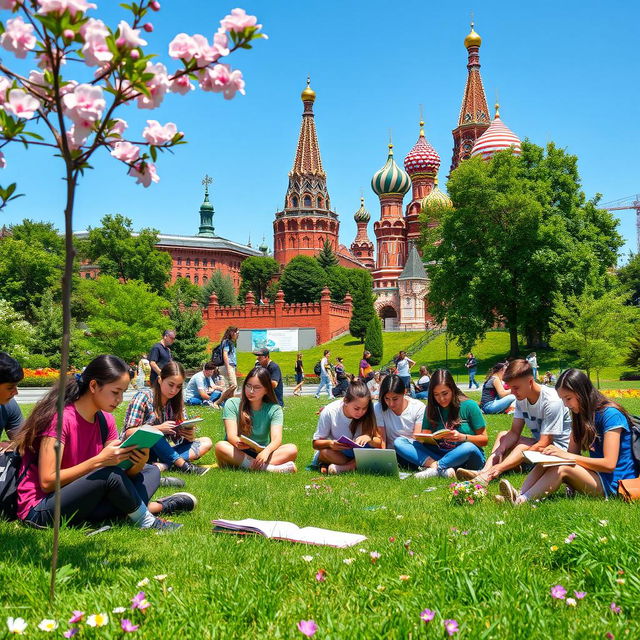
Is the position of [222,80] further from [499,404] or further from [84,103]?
[499,404]

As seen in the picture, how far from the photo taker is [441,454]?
7.00 m

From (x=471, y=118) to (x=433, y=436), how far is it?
3017 inches

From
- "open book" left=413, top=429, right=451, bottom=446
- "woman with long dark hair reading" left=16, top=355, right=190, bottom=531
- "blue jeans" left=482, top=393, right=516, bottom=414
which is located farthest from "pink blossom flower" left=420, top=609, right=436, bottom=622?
"blue jeans" left=482, top=393, right=516, bottom=414

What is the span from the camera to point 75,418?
4.30 m

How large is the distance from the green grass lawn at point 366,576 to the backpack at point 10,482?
0.21 meters

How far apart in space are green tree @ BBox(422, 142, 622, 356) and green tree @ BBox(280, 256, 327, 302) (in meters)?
35.7

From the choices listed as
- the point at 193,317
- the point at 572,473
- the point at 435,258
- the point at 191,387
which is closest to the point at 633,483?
the point at 572,473

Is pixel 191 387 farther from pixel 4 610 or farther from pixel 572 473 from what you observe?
pixel 4 610

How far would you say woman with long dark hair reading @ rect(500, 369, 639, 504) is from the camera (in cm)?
494

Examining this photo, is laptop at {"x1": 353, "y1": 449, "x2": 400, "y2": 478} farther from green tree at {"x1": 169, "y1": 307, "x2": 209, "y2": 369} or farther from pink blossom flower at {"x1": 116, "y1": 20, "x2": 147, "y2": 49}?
green tree at {"x1": 169, "y1": 307, "x2": 209, "y2": 369}

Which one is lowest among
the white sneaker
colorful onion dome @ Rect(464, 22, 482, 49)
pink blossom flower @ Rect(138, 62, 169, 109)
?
the white sneaker

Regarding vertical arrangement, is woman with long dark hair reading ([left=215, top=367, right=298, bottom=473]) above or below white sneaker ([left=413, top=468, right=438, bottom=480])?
above

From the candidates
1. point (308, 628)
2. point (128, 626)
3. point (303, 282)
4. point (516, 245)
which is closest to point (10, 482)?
point (128, 626)

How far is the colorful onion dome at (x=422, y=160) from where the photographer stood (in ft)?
254
